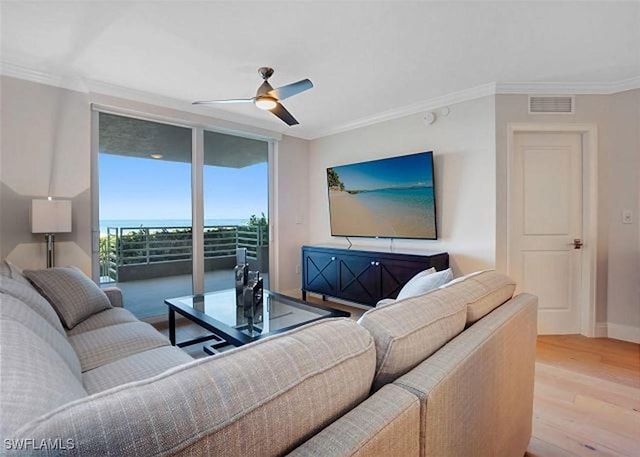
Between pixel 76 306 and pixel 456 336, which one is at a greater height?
Result: pixel 456 336

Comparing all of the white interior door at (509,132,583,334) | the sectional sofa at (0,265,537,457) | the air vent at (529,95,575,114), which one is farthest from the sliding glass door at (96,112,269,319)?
the air vent at (529,95,575,114)

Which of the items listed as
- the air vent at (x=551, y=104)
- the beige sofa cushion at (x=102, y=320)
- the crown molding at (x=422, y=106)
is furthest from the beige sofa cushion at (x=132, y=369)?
the air vent at (x=551, y=104)

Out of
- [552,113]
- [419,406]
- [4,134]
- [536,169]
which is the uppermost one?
[552,113]

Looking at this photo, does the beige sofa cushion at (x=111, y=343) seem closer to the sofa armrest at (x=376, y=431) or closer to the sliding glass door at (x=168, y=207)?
the sofa armrest at (x=376, y=431)

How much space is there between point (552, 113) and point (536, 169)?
0.54 metres

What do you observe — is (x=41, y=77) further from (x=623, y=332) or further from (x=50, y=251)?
(x=623, y=332)

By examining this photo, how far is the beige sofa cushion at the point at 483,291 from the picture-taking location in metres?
1.25

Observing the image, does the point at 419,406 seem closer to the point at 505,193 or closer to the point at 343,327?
the point at 343,327

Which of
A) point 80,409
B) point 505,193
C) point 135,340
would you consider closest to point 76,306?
point 135,340

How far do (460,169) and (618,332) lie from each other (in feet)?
6.89

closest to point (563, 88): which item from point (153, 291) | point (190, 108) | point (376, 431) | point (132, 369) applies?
point (376, 431)

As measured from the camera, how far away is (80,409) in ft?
1.59

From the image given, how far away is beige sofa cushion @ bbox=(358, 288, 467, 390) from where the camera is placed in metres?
0.86

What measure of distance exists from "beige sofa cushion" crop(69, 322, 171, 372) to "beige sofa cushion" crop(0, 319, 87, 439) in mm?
715
